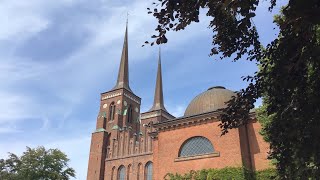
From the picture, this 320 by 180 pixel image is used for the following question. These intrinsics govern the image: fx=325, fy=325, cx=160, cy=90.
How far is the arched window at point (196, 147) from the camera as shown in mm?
23891

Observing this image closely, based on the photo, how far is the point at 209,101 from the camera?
2756 cm

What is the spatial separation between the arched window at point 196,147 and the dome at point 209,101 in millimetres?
3232

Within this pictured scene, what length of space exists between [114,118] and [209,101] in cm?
2888

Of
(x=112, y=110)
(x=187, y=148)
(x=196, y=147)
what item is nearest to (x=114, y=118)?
(x=112, y=110)

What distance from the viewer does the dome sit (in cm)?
2711

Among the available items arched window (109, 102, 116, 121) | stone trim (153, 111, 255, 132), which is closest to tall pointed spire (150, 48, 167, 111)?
arched window (109, 102, 116, 121)

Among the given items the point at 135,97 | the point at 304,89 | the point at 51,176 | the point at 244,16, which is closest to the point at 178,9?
the point at 244,16

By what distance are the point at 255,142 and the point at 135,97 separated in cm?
3936

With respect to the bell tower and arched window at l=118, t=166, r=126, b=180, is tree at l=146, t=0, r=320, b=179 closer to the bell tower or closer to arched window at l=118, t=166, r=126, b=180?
arched window at l=118, t=166, r=126, b=180

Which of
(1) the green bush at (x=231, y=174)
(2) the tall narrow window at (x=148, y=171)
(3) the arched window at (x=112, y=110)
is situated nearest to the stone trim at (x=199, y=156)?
(1) the green bush at (x=231, y=174)

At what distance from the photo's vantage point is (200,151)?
24.1 meters

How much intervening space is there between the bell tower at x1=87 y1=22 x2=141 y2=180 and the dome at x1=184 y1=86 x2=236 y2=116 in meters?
21.3

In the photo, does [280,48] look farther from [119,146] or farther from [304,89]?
[119,146]

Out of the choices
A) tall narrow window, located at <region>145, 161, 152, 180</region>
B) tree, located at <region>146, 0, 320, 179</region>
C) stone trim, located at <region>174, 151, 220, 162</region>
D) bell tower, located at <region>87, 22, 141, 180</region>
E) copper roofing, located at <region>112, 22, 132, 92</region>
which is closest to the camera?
tree, located at <region>146, 0, 320, 179</region>
